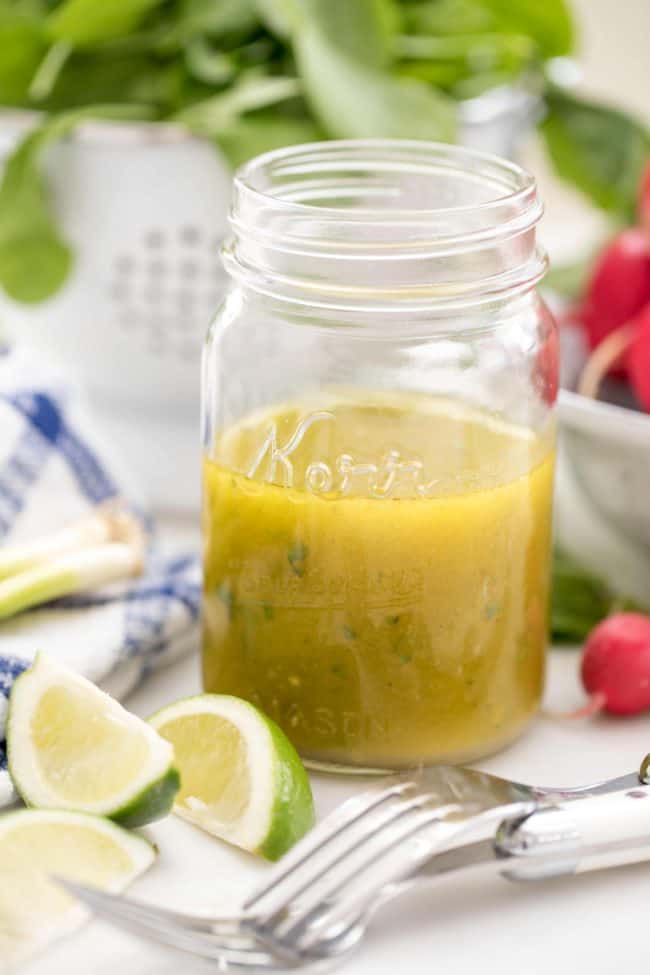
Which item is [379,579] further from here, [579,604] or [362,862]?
[579,604]

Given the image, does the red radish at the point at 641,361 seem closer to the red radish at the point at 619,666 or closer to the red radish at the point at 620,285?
the red radish at the point at 620,285

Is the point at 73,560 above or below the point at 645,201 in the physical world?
below

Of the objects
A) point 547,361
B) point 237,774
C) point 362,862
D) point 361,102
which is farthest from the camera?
point 361,102

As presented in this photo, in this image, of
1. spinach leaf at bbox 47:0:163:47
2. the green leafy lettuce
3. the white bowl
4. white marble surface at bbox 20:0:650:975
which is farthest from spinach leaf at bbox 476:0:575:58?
white marble surface at bbox 20:0:650:975

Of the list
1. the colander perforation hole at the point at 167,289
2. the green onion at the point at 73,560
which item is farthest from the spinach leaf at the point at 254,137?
the green onion at the point at 73,560

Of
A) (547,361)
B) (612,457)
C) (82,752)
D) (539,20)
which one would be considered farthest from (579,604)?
(539,20)

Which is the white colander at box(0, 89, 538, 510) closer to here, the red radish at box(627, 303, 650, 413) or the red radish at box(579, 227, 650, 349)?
the red radish at box(579, 227, 650, 349)
